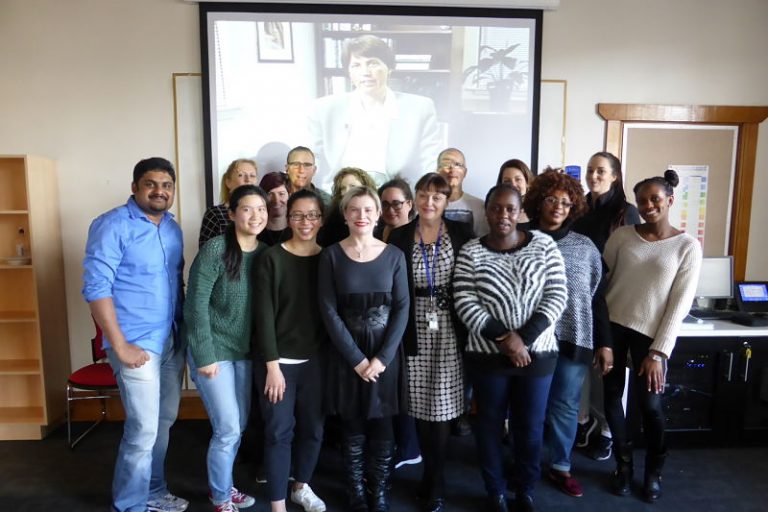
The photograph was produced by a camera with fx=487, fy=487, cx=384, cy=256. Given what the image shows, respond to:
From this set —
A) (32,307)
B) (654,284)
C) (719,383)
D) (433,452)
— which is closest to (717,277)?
(719,383)

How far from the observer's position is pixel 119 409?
349cm

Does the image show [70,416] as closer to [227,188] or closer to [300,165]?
[227,188]

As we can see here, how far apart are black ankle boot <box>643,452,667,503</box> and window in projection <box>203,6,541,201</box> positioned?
207 cm

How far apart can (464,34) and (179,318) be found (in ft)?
8.75

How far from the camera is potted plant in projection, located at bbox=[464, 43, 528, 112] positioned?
348cm

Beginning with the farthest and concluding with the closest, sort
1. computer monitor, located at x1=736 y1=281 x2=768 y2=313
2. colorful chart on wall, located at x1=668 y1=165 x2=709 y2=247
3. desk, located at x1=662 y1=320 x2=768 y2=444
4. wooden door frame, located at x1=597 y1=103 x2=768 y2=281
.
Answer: colorful chart on wall, located at x1=668 y1=165 x2=709 y2=247, wooden door frame, located at x1=597 y1=103 x2=768 y2=281, computer monitor, located at x1=736 y1=281 x2=768 y2=313, desk, located at x1=662 y1=320 x2=768 y2=444

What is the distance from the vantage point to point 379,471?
90.7 inches

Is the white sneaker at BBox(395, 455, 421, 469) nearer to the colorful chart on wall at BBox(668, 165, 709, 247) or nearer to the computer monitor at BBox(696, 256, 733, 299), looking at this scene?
the computer monitor at BBox(696, 256, 733, 299)

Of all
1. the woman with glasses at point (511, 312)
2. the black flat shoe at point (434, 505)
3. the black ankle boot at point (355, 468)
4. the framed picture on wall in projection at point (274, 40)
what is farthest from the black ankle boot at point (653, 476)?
the framed picture on wall in projection at point (274, 40)

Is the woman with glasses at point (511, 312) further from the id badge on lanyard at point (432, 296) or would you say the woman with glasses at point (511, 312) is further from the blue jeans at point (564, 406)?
the blue jeans at point (564, 406)

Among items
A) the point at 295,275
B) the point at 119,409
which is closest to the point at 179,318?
the point at 295,275

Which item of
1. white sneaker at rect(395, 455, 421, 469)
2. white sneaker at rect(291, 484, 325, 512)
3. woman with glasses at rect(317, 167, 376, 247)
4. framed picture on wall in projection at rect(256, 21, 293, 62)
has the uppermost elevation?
framed picture on wall in projection at rect(256, 21, 293, 62)

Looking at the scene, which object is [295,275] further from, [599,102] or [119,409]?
[599,102]

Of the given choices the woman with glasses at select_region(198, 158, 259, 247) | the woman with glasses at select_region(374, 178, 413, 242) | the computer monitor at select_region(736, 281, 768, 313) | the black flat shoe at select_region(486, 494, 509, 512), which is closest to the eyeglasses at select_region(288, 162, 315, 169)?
the woman with glasses at select_region(198, 158, 259, 247)
